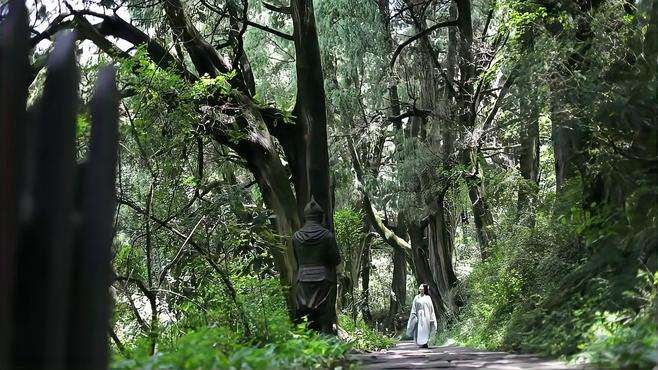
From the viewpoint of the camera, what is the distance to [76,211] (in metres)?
3.54

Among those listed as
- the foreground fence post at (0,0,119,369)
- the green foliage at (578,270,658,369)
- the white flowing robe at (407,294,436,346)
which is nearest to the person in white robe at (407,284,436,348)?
the white flowing robe at (407,294,436,346)

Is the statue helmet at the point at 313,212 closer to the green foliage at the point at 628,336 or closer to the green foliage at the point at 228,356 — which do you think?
the green foliage at the point at 228,356

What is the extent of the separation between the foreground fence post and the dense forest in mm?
972

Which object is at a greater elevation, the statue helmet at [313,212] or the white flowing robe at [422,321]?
the statue helmet at [313,212]

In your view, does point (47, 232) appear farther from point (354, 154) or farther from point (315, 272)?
point (354, 154)

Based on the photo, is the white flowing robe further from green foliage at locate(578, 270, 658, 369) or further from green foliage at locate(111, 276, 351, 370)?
green foliage at locate(578, 270, 658, 369)

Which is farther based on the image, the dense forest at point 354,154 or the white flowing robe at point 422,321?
the white flowing robe at point 422,321

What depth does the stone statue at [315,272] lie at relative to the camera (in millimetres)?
11688

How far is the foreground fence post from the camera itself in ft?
10.6

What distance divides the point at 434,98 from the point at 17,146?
1907 cm

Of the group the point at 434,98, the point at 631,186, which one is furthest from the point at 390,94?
the point at 631,186

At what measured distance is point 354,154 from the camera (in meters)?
22.7

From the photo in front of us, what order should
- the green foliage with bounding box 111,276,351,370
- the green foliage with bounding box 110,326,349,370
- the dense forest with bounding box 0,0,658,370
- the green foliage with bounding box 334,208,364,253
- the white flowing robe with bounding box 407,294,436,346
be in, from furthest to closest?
1. the green foliage with bounding box 334,208,364,253
2. the white flowing robe with bounding box 407,294,436,346
3. the dense forest with bounding box 0,0,658,370
4. the green foliage with bounding box 111,276,351,370
5. the green foliage with bounding box 110,326,349,370

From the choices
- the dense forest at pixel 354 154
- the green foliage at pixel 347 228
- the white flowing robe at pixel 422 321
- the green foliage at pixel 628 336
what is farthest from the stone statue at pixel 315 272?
the green foliage at pixel 347 228
